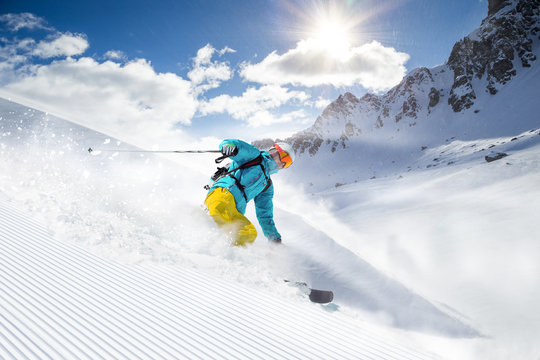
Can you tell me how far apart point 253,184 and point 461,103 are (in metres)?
98.4

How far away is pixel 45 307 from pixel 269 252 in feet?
7.91

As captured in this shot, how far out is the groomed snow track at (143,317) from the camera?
145cm

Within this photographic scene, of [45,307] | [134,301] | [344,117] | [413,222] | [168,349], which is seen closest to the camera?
[168,349]

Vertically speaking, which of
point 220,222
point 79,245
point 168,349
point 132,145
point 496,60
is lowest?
point 168,349

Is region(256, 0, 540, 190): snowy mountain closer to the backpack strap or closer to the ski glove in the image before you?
the backpack strap

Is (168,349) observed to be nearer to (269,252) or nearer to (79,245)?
(79,245)

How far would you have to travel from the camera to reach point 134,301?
71.2 inches

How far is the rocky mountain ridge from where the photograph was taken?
246ft

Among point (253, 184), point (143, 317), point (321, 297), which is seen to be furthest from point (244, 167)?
point (143, 317)

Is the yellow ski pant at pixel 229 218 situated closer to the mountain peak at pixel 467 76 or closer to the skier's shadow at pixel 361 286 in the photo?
the skier's shadow at pixel 361 286

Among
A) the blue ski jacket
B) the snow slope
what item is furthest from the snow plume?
the blue ski jacket

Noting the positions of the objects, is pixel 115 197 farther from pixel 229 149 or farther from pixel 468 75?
pixel 468 75

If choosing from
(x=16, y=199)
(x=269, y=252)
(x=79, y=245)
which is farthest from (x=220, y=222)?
→ (x=16, y=199)

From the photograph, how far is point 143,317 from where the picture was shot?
1686 millimetres
